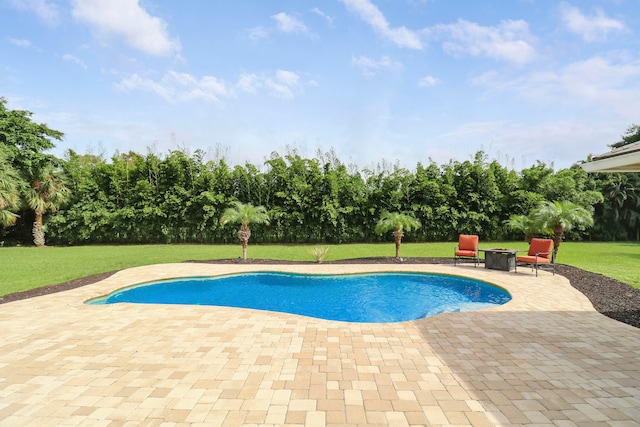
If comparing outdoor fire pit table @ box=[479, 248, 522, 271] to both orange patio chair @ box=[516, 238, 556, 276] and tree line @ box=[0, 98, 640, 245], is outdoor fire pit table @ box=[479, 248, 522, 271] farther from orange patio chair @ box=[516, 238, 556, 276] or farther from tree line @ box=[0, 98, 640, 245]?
tree line @ box=[0, 98, 640, 245]

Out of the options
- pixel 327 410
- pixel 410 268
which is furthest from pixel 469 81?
pixel 327 410

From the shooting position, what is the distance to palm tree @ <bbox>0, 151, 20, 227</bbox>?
1525 cm

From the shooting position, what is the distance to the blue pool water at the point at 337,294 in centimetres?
682

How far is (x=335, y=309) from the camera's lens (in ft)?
22.6

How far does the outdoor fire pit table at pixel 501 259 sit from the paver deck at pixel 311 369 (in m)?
4.28

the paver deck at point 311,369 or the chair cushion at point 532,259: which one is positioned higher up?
the chair cushion at point 532,259

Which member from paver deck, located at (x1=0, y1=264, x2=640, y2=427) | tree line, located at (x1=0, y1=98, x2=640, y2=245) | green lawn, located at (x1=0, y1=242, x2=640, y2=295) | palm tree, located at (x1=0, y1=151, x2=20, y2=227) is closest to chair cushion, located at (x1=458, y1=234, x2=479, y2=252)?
green lawn, located at (x1=0, y1=242, x2=640, y2=295)

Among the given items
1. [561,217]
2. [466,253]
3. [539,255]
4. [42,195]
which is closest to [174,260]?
[466,253]

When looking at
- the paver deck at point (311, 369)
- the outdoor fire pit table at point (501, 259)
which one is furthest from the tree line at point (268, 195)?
the paver deck at point (311, 369)

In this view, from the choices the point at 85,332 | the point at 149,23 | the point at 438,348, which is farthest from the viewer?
the point at 149,23

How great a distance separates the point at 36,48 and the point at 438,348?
44.1 ft

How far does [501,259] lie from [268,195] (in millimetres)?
12761

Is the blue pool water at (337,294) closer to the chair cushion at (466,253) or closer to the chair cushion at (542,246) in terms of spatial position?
the chair cushion at (466,253)

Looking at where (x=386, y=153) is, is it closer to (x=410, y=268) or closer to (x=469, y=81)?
(x=469, y=81)
